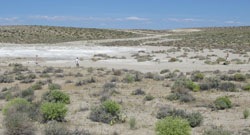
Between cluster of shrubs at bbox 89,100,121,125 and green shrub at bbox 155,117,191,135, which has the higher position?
green shrub at bbox 155,117,191,135

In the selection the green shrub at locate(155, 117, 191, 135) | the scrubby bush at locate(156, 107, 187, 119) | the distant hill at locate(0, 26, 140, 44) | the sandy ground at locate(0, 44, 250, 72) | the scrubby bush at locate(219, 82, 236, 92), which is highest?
the distant hill at locate(0, 26, 140, 44)

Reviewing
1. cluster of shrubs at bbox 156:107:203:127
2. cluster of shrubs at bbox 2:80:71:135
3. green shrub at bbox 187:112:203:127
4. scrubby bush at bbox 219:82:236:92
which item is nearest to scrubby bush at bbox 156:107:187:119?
cluster of shrubs at bbox 156:107:203:127

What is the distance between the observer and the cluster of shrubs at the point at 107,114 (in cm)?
1051

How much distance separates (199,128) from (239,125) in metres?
1.44

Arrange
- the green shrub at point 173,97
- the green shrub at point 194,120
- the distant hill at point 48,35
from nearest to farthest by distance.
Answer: the green shrub at point 194,120
the green shrub at point 173,97
the distant hill at point 48,35

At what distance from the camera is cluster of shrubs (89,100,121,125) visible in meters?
10.5

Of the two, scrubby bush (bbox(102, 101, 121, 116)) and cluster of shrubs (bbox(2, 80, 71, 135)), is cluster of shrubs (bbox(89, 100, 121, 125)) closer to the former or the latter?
scrubby bush (bbox(102, 101, 121, 116))

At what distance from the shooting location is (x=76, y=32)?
3851 inches

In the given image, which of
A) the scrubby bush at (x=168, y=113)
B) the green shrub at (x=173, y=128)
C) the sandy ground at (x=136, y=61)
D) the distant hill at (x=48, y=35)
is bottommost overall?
the sandy ground at (x=136, y=61)

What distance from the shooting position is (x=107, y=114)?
10641 millimetres

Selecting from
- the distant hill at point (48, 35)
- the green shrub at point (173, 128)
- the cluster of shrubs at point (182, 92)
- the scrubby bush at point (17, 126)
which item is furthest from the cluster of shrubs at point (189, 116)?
the distant hill at point (48, 35)

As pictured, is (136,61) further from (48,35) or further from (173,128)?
(48,35)

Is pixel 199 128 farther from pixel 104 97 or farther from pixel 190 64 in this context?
pixel 190 64

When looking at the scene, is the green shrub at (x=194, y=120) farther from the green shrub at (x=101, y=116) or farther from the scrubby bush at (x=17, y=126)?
the scrubby bush at (x=17, y=126)
